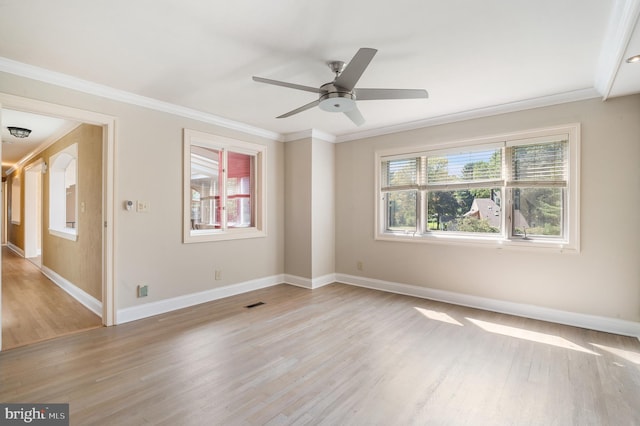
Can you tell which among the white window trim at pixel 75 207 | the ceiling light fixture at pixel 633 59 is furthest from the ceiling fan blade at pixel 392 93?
the white window trim at pixel 75 207

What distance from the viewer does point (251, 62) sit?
2.65 meters

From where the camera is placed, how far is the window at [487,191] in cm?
349

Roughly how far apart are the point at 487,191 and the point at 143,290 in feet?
14.5

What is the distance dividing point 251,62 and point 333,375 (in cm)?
266

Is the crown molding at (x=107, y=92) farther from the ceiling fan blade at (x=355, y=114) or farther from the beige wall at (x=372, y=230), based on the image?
the ceiling fan blade at (x=355, y=114)

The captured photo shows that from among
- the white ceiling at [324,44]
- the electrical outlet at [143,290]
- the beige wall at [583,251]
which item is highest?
the white ceiling at [324,44]

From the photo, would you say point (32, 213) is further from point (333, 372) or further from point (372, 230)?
point (333, 372)

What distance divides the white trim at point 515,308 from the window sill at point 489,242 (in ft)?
2.19

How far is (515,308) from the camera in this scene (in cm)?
366

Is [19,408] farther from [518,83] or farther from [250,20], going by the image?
[518,83]

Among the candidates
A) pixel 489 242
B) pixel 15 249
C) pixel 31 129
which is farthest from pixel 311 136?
pixel 15 249

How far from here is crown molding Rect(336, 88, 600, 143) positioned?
3.30m

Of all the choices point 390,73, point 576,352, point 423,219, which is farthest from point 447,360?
point 390,73

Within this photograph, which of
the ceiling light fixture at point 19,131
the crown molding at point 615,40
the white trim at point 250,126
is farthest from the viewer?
the ceiling light fixture at point 19,131
